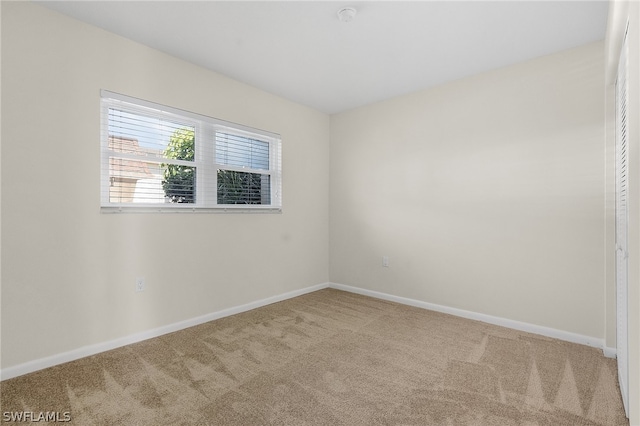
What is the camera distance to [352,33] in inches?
97.4

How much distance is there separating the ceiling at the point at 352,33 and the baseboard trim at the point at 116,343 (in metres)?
2.47

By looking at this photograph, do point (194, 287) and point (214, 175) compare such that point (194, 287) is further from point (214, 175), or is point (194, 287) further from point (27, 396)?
point (27, 396)

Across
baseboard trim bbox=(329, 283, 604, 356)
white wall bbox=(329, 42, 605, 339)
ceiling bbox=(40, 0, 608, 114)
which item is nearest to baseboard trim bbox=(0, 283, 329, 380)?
baseboard trim bbox=(329, 283, 604, 356)

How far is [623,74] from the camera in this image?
6.13 feet

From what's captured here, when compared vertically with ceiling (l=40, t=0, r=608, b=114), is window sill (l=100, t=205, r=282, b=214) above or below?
A: below

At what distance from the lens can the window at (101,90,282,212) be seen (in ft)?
8.38

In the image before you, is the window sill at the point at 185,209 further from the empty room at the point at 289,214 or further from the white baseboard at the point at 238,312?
the white baseboard at the point at 238,312

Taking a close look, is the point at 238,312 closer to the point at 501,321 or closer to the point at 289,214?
the point at 289,214

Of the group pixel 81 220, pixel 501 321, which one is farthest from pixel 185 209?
pixel 501 321

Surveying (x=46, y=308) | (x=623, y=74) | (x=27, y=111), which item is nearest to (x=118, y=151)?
(x=27, y=111)

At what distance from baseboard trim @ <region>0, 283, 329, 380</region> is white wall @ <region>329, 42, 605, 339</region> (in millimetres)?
1590

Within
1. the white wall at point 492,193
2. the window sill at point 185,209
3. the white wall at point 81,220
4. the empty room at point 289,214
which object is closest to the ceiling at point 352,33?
the empty room at point 289,214

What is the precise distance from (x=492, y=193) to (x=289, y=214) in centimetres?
231

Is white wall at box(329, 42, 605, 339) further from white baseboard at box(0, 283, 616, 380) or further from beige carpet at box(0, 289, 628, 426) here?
beige carpet at box(0, 289, 628, 426)
